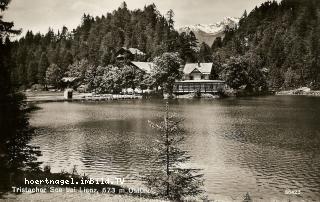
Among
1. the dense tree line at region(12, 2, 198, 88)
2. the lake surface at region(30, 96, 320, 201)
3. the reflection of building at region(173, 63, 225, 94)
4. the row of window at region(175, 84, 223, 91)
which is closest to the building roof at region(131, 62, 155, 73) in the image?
the dense tree line at region(12, 2, 198, 88)

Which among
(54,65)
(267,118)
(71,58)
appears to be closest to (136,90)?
(54,65)

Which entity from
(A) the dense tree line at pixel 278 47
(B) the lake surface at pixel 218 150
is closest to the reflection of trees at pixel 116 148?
(B) the lake surface at pixel 218 150

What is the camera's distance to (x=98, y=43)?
155000 mm

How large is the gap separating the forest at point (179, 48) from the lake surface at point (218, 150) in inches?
2188

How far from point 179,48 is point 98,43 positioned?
42141mm

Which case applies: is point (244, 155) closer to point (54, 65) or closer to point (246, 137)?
point (246, 137)

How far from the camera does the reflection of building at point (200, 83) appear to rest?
103375 mm

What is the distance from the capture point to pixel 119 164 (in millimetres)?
26672

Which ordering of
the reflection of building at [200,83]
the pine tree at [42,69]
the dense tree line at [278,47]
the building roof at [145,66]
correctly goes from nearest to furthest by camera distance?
the reflection of building at [200,83] → the building roof at [145,66] → the pine tree at [42,69] → the dense tree line at [278,47]

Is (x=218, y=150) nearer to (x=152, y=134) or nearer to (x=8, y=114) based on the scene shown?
(x=152, y=134)

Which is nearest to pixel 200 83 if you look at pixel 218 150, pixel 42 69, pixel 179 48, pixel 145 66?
pixel 145 66

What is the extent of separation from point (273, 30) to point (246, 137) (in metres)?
147

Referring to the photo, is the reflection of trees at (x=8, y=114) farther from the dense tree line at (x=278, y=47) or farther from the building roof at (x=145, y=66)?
the dense tree line at (x=278, y=47)

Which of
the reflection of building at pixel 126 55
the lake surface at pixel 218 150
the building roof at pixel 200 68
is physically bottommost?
the lake surface at pixel 218 150
